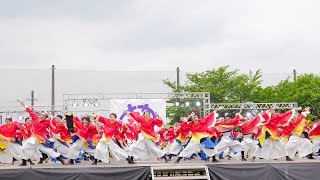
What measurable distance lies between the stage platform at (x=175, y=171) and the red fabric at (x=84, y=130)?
1.55 meters

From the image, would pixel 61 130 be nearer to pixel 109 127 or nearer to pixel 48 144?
pixel 48 144

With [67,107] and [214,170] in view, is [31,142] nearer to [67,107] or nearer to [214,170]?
[214,170]

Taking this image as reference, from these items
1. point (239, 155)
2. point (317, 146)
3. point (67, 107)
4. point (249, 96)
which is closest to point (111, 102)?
point (67, 107)

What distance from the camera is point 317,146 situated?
13750 mm

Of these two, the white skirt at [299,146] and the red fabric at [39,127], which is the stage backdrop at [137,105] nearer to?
the white skirt at [299,146]

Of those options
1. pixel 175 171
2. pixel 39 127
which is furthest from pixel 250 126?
pixel 39 127

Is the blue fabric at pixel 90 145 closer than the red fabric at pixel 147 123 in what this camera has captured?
No

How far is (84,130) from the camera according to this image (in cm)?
1270

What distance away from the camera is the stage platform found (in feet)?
35.3

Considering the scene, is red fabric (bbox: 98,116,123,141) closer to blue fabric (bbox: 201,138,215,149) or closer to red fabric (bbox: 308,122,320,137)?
blue fabric (bbox: 201,138,215,149)

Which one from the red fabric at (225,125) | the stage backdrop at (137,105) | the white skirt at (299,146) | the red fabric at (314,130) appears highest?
the stage backdrop at (137,105)

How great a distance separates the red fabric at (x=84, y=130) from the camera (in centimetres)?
1263

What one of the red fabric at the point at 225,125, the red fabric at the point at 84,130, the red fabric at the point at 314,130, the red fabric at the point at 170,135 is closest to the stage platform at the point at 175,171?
the red fabric at the point at 84,130

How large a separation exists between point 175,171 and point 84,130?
2.71m
